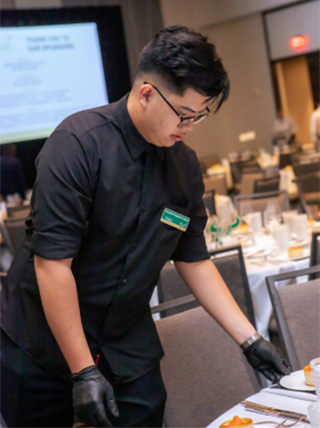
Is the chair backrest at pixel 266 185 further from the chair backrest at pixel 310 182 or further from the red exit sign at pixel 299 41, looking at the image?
the red exit sign at pixel 299 41

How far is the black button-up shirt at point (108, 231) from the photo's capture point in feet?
5.32

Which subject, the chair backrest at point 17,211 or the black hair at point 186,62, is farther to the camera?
the chair backrest at point 17,211

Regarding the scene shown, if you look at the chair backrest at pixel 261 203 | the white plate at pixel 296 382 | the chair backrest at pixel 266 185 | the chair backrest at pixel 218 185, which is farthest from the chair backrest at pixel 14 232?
the white plate at pixel 296 382

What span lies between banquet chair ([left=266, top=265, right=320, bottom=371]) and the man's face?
0.65 meters

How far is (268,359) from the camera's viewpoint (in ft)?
5.97

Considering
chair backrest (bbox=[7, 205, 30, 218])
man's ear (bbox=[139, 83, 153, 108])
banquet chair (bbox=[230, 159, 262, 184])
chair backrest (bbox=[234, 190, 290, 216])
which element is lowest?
chair backrest (bbox=[234, 190, 290, 216])

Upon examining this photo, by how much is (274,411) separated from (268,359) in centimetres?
35

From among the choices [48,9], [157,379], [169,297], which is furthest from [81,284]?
[48,9]

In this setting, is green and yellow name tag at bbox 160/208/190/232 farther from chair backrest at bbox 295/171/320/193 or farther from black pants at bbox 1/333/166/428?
Result: chair backrest at bbox 295/171/320/193

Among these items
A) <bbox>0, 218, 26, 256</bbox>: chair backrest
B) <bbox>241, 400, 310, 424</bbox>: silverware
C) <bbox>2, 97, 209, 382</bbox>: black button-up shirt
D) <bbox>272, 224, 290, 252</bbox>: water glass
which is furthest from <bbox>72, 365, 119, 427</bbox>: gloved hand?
<bbox>0, 218, 26, 256</bbox>: chair backrest

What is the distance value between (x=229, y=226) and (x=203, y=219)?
2.02m

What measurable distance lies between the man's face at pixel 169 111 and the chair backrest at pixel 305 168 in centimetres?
546

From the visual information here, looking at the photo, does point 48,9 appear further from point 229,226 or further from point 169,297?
point 169,297

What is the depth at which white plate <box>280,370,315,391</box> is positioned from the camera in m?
1.57
